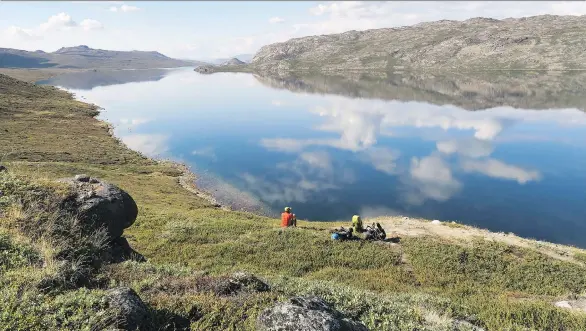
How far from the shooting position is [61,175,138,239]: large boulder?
17578mm

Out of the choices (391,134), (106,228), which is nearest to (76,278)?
(106,228)

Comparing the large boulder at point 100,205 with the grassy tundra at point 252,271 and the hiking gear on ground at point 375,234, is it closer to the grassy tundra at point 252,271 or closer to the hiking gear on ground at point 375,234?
the grassy tundra at point 252,271

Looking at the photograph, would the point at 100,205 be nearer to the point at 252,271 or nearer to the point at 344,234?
the point at 252,271

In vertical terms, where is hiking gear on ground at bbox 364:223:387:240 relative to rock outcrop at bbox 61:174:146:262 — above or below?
below

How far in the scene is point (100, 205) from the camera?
1859cm

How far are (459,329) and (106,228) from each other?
16.2m

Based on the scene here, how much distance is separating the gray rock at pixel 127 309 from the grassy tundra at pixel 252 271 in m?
0.25

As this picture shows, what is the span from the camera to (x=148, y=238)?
92.3ft

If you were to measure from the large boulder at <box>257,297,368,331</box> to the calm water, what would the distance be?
42.1m

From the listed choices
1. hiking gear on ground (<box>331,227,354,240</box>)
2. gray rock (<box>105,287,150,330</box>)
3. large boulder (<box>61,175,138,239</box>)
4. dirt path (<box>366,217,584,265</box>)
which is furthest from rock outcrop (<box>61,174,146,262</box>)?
dirt path (<box>366,217,584,265</box>)

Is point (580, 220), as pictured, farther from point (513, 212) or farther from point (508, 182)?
point (508, 182)

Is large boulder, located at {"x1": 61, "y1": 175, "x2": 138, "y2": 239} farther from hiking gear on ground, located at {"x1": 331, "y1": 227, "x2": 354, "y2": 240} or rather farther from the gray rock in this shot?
hiking gear on ground, located at {"x1": 331, "y1": 227, "x2": 354, "y2": 240}

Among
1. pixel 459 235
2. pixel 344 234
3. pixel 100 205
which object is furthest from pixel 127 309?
pixel 459 235

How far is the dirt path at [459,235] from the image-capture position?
28938 millimetres
